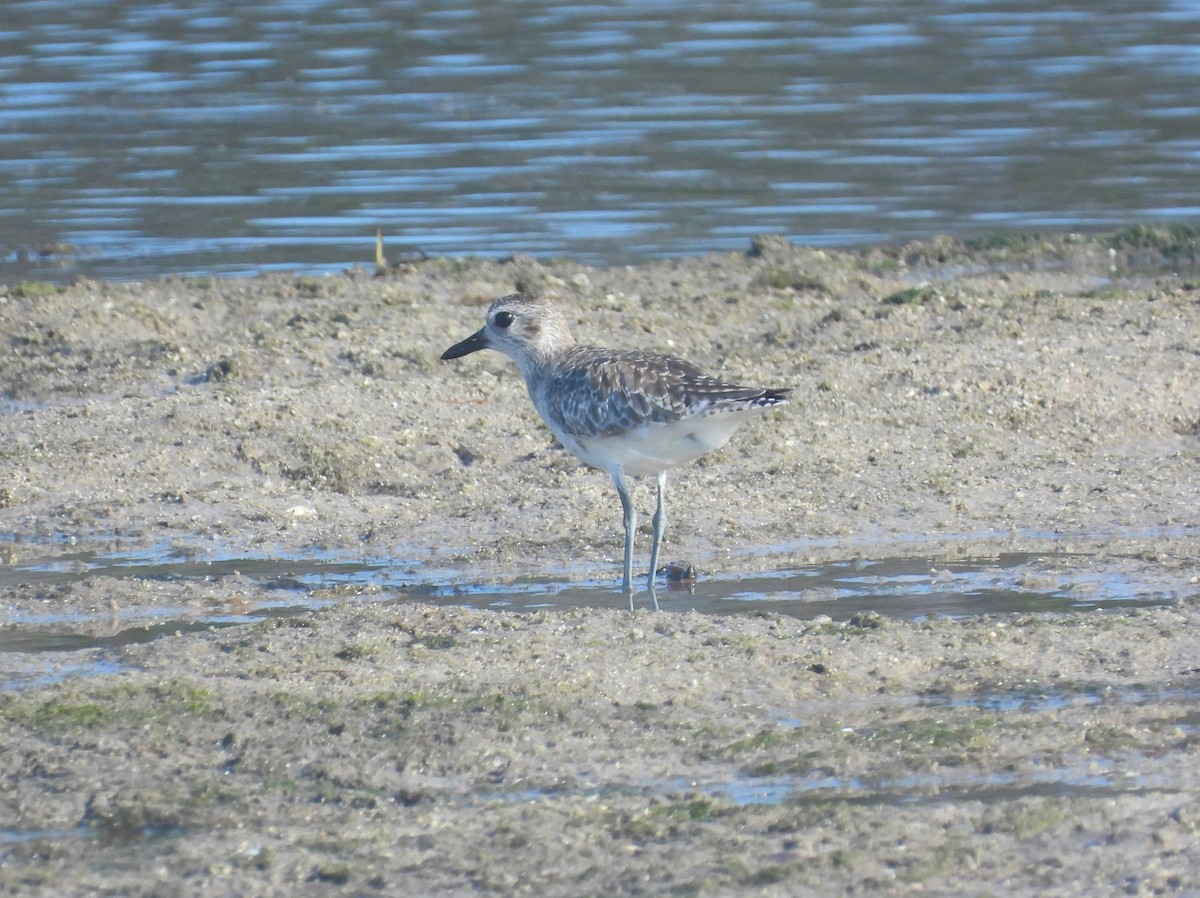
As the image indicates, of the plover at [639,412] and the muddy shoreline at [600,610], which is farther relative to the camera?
the plover at [639,412]

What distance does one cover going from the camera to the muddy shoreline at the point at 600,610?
4.70 meters

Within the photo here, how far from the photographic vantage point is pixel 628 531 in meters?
7.63

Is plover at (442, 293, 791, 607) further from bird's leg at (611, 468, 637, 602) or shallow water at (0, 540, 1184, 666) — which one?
shallow water at (0, 540, 1184, 666)

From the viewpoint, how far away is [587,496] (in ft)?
28.5

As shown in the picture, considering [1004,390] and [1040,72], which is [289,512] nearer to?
[1004,390]

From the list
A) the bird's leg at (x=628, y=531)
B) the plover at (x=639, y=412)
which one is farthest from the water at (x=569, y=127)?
the bird's leg at (x=628, y=531)

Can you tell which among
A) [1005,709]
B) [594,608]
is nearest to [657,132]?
[594,608]

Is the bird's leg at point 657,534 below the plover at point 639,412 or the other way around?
below

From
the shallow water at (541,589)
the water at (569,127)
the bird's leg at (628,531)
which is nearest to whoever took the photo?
the shallow water at (541,589)

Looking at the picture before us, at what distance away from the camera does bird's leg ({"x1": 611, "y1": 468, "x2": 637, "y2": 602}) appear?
24.5 feet

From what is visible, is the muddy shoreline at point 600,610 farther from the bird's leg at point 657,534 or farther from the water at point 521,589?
the bird's leg at point 657,534

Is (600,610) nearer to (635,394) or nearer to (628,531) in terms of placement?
(628,531)

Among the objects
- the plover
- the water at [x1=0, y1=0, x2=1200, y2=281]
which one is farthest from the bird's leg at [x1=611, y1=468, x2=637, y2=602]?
the water at [x1=0, y1=0, x2=1200, y2=281]

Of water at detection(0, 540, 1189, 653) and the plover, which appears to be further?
the plover
